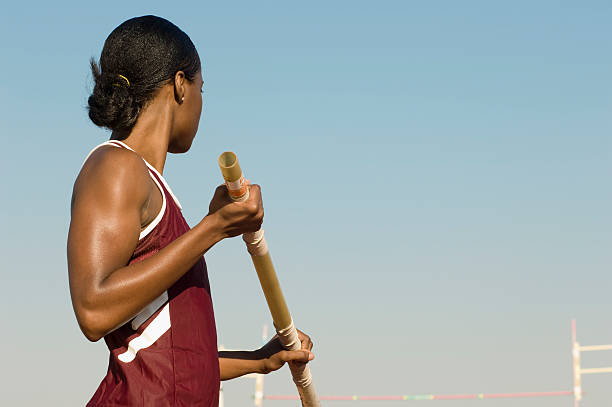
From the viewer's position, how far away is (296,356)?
10.8ft

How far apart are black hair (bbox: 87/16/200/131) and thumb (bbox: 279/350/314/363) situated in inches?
47.3

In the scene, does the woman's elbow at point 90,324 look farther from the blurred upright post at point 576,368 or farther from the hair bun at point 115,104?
the blurred upright post at point 576,368

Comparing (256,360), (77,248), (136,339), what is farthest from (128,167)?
(256,360)

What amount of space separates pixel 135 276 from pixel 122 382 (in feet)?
1.05

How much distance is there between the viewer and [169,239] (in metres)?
2.29

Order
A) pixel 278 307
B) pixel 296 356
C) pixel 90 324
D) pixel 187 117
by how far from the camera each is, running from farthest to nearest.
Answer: pixel 296 356
pixel 278 307
pixel 187 117
pixel 90 324

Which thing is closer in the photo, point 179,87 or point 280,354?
point 179,87

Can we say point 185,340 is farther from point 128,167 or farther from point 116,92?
point 116,92

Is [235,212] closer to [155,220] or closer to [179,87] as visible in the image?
[155,220]

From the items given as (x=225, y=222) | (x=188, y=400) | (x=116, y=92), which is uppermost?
(x=116, y=92)

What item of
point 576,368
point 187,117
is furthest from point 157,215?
point 576,368

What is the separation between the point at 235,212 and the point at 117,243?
1.03 ft

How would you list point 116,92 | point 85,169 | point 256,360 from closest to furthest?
1. point 85,169
2. point 116,92
3. point 256,360

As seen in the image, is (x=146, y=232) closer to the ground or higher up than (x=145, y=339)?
higher up
